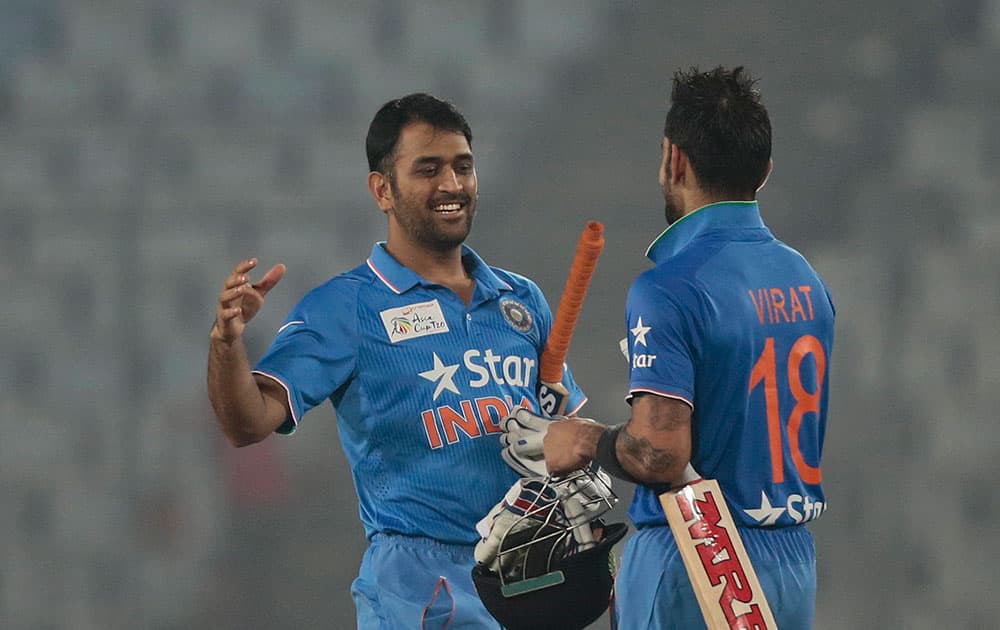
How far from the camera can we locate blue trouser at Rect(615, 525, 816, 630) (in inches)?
73.5

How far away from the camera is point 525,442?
2.13 meters

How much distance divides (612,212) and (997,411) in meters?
1.44

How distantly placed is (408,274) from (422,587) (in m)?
0.54

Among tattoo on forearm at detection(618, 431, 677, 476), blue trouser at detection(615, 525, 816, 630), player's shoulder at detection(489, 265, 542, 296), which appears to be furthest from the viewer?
player's shoulder at detection(489, 265, 542, 296)

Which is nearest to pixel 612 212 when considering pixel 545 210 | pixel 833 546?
pixel 545 210

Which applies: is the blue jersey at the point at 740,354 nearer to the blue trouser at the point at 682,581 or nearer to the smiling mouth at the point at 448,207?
the blue trouser at the point at 682,581

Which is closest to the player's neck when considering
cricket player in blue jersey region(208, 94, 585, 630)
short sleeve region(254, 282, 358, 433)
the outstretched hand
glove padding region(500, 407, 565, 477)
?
cricket player in blue jersey region(208, 94, 585, 630)

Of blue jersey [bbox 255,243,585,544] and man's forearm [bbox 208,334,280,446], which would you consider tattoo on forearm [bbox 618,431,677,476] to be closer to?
blue jersey [bbox 255,243,585,544]

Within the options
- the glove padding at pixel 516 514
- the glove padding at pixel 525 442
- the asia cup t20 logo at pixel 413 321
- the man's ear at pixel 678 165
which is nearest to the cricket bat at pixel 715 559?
the glove padding at pixel 516 514

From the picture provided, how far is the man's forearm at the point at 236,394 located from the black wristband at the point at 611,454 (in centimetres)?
54

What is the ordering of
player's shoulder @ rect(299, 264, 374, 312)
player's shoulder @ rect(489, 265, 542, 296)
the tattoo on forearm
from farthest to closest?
player's shoulder @ rect(489, 265, 542, 296) → player's shoulder @ rect(299, 264, 374, 312) → the tattoo on forearm

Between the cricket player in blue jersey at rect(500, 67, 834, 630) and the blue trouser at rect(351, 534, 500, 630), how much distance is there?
34cm

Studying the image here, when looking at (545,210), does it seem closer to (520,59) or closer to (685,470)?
(520,59)

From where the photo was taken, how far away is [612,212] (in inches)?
166
